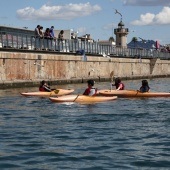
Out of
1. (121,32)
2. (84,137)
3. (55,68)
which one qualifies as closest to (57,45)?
(55,68)

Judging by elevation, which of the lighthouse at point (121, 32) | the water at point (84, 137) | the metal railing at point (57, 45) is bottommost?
the water at point (84, 137)

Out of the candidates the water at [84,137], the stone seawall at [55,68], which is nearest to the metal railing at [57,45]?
the stone seawall at [55,68]

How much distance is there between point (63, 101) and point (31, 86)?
12.2 m

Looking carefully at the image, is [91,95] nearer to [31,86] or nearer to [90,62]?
[31,86]

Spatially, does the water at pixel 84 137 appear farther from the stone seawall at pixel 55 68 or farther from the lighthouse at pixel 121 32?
the lighthouse at pixel 121 32

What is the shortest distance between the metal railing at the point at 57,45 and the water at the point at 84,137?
13890mm

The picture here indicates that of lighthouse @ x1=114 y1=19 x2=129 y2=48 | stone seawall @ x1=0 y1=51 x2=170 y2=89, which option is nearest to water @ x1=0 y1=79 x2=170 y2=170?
stone seawall @ x1=0 y1=51 x2=170 y2=89

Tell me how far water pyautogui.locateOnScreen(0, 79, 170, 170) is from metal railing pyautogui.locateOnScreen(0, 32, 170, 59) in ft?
45.6

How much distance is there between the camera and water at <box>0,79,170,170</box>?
1024 cm

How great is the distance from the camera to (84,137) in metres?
12.9

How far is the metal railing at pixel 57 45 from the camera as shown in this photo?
3397cm

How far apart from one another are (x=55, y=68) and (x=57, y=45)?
250cm

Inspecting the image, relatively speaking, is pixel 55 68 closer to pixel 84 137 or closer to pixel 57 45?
pixel 57 45

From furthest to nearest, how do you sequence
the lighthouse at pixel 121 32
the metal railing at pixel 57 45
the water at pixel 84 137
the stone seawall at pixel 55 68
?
the lighthouse at pixel 121 32 < the metal railing at pixel 57 45 < the stone seawall at pixel 55 68 < the water at pixel 84 137
